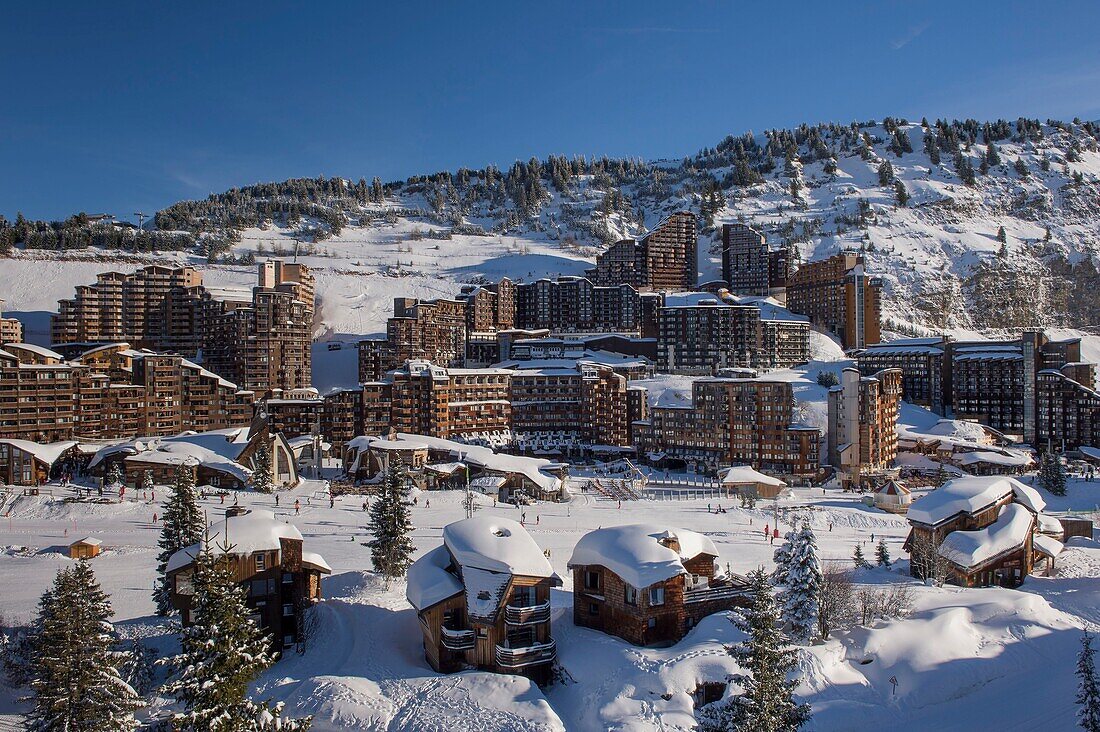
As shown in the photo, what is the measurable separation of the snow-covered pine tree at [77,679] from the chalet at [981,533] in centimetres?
3046

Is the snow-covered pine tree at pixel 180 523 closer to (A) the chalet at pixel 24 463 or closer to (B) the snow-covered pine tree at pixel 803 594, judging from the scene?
(B) the snow-covered pine tree at pixel 803 594

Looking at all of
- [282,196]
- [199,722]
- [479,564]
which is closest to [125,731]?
[199,722]

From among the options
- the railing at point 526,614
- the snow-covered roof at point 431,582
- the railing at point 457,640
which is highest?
the snow-covered roof at point 431,582

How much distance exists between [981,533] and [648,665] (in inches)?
787

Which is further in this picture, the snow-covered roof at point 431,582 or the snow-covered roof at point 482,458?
the snow-covered roof at point 482,458

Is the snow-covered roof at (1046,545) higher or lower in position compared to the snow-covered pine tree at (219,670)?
lower

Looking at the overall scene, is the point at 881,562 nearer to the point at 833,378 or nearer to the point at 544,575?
the point at 544,575

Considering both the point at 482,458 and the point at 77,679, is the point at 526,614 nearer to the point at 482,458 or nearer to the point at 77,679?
the point at 77,679

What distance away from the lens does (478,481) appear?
182 ft

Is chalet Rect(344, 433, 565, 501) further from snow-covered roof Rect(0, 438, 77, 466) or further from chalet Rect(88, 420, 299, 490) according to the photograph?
snow-covered roof Rect(0, 438, 77, 466)

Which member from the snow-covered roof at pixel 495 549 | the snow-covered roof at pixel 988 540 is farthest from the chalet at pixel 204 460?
the snow-covered roof at pixel 988 540

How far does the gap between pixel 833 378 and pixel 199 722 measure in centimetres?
8321

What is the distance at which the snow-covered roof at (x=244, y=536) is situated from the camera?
24.0 m

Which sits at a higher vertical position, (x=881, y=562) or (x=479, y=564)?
(x=479, y=564)
